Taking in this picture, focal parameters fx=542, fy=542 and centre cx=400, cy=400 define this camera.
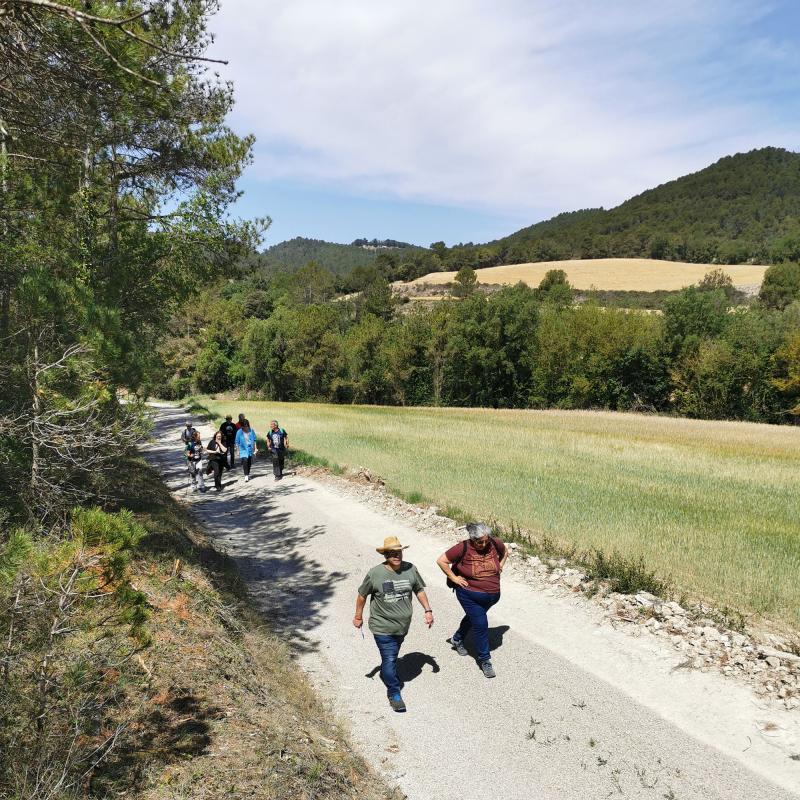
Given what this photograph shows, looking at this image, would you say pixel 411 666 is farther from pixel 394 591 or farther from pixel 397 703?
pixel 394 591

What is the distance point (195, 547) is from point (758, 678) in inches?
358

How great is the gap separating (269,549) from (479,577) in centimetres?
660

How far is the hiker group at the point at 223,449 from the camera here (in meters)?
17.0

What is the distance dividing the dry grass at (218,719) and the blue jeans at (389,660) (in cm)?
74

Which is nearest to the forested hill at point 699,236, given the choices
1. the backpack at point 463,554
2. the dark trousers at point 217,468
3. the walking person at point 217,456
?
the walking person at point 217,456

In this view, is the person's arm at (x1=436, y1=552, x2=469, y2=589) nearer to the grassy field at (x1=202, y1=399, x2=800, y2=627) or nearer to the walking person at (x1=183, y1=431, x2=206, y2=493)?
the grassy field at (x1=202, y1=399, x2=800, y2=627)

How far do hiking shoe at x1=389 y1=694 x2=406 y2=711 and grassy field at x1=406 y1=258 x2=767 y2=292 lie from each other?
103 m

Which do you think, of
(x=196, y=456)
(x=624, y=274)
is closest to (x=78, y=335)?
(x=196, y=456)

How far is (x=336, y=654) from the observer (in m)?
7.50

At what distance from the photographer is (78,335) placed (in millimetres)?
6445

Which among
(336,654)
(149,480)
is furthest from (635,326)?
(336,654)

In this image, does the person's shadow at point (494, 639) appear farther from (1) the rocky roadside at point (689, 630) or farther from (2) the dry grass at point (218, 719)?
(2) the dry grass at point (218, 719)

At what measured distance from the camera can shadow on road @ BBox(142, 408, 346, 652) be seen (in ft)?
28.8

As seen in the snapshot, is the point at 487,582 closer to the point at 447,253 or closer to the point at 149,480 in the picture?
the point at 149,480
